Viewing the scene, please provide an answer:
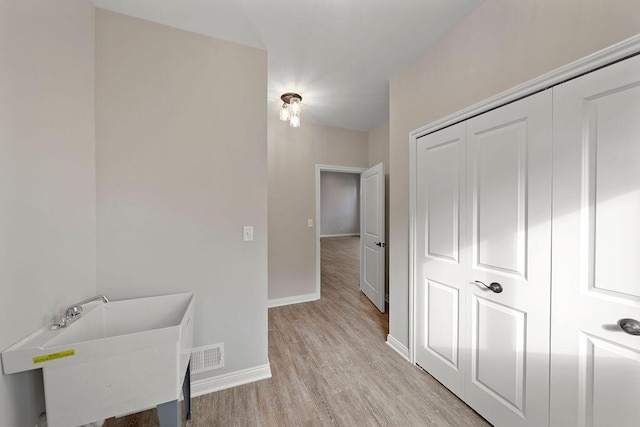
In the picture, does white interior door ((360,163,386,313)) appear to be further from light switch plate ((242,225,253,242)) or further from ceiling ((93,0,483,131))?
light switch plate ((242,225,253,242))

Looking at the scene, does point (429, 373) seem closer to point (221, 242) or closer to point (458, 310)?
point (458, 310)

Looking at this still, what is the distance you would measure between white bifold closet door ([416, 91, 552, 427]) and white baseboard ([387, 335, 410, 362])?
7.4 inches

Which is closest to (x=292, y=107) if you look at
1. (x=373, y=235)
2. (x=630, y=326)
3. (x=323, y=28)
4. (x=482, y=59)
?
(x=323, y=28)

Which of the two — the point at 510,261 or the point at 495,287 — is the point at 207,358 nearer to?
the point at 495,287

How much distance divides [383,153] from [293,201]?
1500 mm

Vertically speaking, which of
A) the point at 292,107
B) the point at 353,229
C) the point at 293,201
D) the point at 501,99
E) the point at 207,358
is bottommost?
the point at 207,358

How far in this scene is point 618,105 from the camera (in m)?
0.95

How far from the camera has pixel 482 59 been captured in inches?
57.2

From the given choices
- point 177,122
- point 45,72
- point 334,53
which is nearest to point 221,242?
point 177,122

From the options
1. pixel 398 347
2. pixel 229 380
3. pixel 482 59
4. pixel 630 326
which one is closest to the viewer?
pixel 630 326

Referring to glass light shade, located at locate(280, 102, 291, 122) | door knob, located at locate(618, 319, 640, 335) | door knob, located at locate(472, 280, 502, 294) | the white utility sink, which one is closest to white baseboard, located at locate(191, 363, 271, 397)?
the white utility sink

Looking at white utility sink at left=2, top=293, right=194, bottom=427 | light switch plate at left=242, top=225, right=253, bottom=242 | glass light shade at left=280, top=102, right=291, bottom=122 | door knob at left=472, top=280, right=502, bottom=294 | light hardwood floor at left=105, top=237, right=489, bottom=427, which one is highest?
glass light shade at left=280, top=102, right=291, bottom=122

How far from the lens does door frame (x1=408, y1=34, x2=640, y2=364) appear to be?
94 centimetres

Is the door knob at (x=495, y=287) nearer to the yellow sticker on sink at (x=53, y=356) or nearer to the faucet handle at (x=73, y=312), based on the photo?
the yellow sticker on sink at (x=53, y=356)
